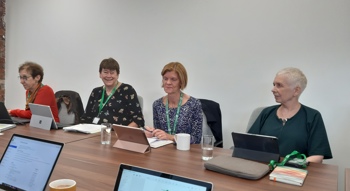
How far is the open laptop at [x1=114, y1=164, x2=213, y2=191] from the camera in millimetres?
797

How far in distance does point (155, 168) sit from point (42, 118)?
137cm

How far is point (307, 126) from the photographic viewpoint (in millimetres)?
1949

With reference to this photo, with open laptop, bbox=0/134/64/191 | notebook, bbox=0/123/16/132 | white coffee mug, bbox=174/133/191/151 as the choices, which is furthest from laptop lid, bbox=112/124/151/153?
notebook, bbox=0/123/16/132

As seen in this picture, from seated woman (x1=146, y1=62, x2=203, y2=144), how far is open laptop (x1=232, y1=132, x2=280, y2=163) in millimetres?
655

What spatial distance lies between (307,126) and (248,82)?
1094 mm

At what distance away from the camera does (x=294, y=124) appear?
78.5 inches

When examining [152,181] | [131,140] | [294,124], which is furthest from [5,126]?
[294,124]

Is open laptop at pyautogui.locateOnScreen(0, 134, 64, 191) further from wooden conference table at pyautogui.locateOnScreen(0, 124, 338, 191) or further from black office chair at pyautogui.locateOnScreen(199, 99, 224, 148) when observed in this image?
black office chair at pyautogui.locateOnScreen(199, 99, 224, 148)

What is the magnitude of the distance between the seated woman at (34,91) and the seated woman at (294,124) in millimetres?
1961

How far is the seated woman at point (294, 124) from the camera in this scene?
1893mm

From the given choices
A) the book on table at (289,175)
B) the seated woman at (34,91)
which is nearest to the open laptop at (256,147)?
the book on table at (289,175)

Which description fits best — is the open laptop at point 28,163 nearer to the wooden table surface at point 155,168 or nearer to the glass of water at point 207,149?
the wooden table surface at point 155,168

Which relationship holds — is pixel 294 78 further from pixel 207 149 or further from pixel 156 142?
pixel 156 142

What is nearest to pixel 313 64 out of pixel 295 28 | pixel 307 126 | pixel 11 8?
pixel 295 28
